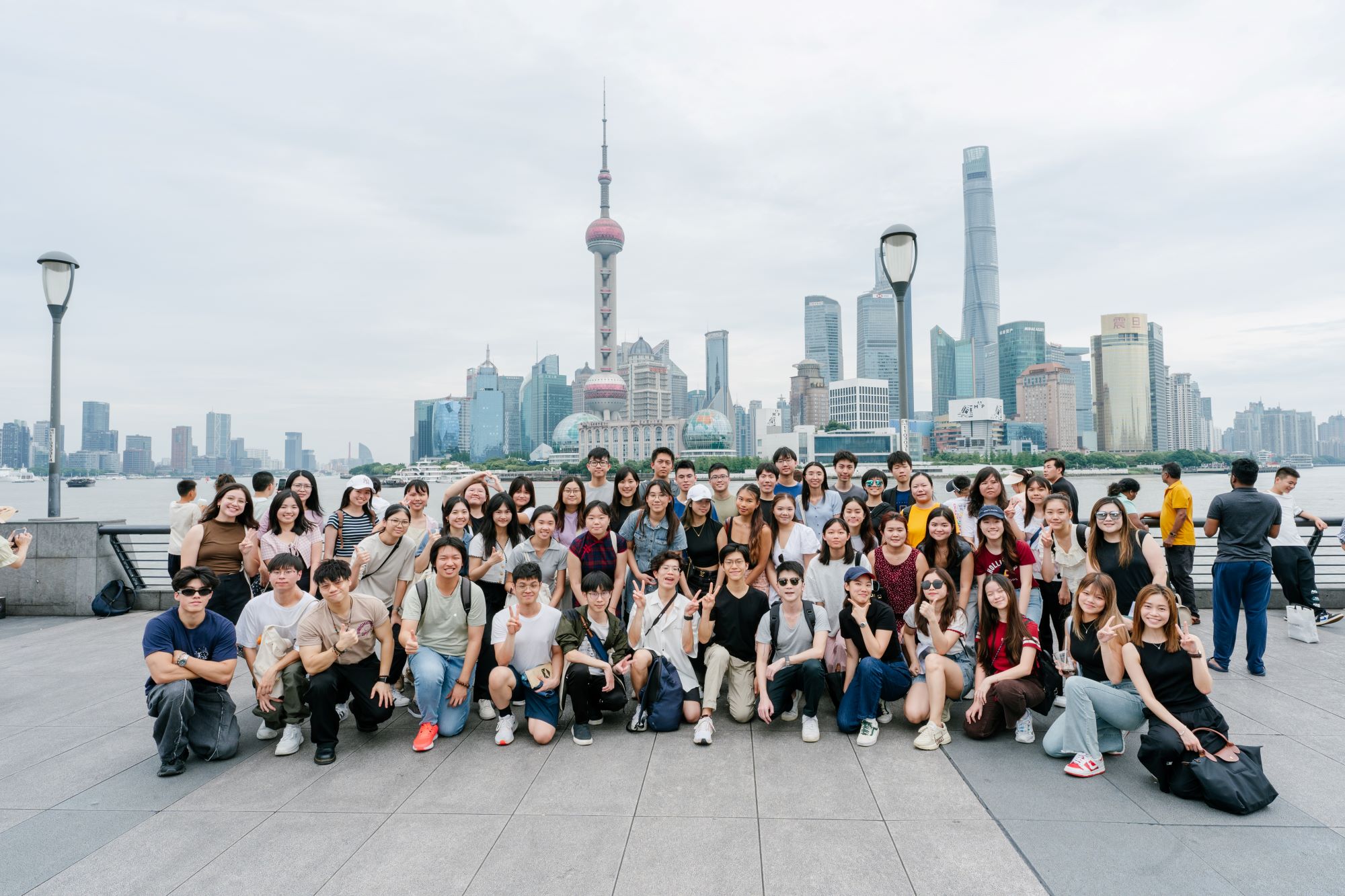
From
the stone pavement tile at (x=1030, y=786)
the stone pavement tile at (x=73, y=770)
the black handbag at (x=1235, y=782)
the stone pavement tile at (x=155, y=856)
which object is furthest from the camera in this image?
the stone pavement tile at (x=73, y=770)

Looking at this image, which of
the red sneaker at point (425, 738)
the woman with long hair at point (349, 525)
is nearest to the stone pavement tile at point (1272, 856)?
the red sneaker at point (425, 738)

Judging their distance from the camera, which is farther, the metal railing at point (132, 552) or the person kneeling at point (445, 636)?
the metal railing at point (132, 552)

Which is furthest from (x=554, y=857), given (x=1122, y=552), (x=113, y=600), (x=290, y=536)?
(x=113, y=600)

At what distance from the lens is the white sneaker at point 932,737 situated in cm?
472

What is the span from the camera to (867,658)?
5.06m

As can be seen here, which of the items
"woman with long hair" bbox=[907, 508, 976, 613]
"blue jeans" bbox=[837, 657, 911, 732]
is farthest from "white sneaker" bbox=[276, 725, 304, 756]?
"woman with long hair" bbox=[907, 508, 976, 613]

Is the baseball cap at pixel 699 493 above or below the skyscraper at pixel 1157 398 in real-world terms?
below

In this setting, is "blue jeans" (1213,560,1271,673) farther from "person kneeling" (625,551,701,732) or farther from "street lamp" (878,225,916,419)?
"person kneeling" (625,551,701,732)

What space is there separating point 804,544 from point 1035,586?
76.4 inches

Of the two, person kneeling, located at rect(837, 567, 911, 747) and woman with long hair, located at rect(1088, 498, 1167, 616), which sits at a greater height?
woman with long hair, located at rect(1088, 498, 1167, 616)

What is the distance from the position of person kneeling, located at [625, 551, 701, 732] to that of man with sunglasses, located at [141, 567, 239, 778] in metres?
2.95

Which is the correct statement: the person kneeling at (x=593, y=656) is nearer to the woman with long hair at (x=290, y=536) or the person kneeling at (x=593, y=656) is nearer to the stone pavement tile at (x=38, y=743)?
the woman with long hair at (x=290, y=536)

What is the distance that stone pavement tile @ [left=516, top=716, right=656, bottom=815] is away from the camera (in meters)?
3.97

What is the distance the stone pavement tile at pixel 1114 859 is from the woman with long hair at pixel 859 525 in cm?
265
